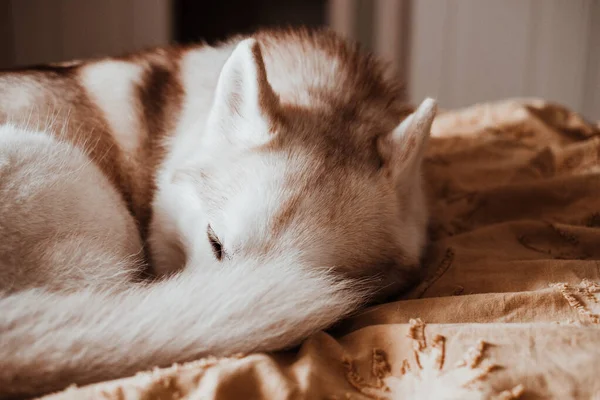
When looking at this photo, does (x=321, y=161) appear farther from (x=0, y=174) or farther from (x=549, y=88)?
(x=549, y=88)

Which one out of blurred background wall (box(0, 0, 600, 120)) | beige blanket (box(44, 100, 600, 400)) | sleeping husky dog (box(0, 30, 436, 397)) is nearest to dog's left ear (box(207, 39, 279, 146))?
sleeping husky dog (box(0, 30, 436, 397))

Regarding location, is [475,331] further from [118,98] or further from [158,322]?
[118,98]

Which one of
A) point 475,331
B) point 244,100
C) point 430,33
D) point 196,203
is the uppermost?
point 430,33

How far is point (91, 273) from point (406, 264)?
798 millimetres

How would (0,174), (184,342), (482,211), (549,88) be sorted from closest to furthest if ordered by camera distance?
(184,342), (0,174), (482,211), (549,88)

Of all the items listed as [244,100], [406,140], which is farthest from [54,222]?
[406,140]

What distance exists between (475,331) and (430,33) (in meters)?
4.01

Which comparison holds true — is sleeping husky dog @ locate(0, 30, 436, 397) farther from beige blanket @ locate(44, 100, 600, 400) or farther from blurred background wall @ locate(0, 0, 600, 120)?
blurred background wall @ locate(0, 0, 600, 120)

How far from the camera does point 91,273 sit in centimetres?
118

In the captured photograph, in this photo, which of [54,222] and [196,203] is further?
[196,203]

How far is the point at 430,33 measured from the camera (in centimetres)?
460

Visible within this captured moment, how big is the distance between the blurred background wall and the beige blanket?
7.95ft

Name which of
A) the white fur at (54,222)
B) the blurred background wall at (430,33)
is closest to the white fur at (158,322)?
the white fur at (54,222)

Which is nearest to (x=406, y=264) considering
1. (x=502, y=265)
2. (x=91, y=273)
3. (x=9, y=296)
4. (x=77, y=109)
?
(x=502, y=265)
